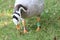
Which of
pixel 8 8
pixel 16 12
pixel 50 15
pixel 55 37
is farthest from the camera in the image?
pixel 8 8

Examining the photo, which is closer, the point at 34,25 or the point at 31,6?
the point at 31,6

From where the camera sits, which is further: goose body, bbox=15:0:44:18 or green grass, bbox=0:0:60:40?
green grass, bbox=0:0:60:40

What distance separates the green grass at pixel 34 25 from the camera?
491 centimetres

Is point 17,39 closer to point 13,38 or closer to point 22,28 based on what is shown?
point 13,38

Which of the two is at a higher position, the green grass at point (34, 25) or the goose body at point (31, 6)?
the goose body at point (31, 6)

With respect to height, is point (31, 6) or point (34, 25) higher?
point (31, 6)

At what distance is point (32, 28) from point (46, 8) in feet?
2.99

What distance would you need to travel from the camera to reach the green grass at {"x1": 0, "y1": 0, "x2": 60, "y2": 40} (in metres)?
4.91

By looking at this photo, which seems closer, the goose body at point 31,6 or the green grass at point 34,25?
the goose body at point 31,6

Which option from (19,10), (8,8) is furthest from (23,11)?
(8,8)

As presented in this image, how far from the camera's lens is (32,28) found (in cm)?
520

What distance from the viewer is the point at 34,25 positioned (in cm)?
531

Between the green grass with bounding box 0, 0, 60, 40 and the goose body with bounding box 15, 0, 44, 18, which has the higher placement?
the goose body with bounding box 15, 0, 44, 18

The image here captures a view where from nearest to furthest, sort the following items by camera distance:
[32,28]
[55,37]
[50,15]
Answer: [55,37], [32,28], [50,15]
